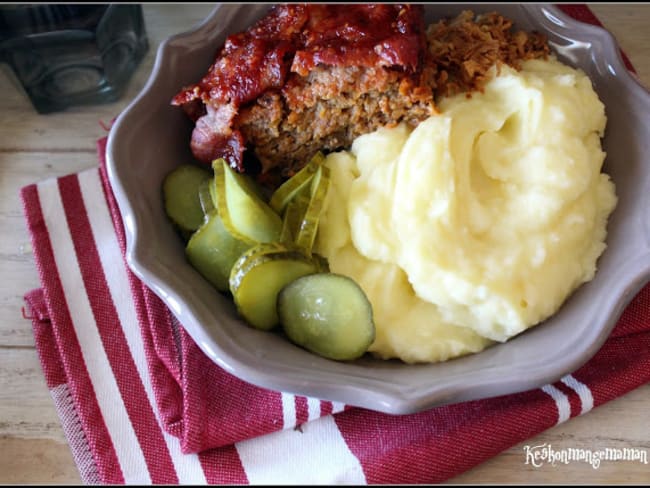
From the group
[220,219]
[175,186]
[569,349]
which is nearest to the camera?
[569,349]

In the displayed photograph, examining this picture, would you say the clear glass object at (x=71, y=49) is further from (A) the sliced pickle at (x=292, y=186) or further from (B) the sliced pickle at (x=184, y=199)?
(A) the sliced pickle at (x=292, y=186)

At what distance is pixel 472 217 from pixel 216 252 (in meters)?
1.42

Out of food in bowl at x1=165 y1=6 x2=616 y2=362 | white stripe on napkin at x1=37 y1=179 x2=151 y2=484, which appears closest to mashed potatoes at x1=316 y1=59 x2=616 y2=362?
food in bowl at x1=165 y1=6 x2=616 y2=362

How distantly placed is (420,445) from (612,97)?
2.44 meters

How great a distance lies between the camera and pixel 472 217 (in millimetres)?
3822

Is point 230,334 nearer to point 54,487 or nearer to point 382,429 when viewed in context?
point 382,429

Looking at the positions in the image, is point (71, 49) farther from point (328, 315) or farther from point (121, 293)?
point (328, 315)

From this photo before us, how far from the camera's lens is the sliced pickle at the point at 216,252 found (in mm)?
3928

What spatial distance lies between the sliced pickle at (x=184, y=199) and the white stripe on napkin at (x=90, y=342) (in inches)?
31.1

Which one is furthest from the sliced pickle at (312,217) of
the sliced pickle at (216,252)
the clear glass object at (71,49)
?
the clear glass object at (71,49)

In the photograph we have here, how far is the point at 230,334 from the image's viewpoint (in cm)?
357

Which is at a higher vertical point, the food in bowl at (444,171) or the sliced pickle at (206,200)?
the food in bowl at (444,171)

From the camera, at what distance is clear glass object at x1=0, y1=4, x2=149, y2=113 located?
501 centimetres

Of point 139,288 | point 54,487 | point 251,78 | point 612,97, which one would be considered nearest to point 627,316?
point 612,97
